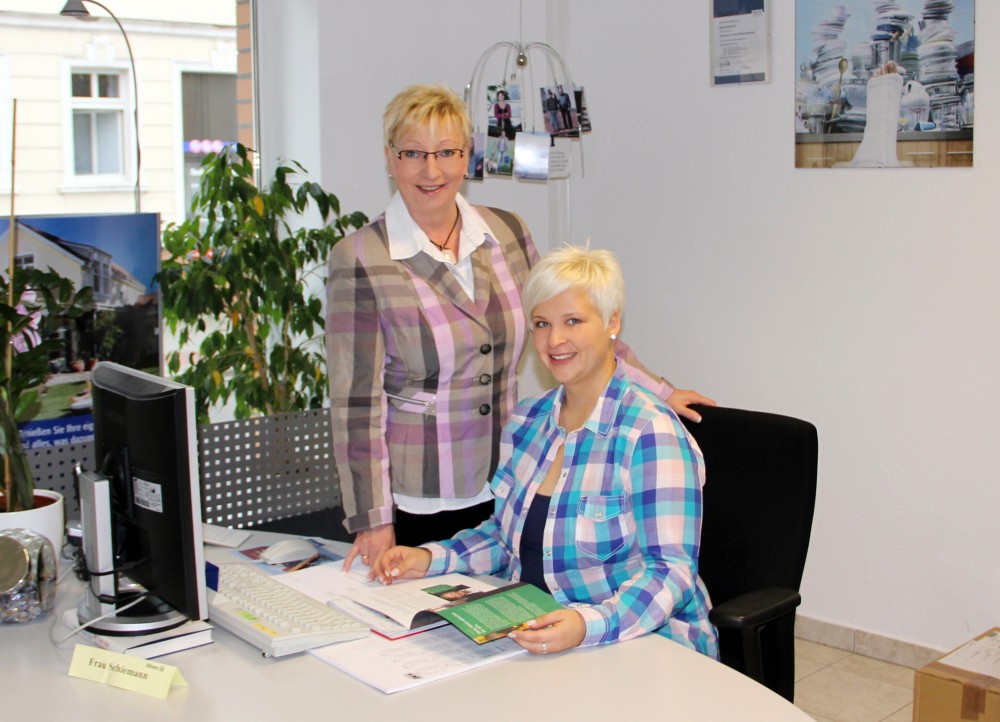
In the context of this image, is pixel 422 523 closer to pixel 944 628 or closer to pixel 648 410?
pixel 648 410

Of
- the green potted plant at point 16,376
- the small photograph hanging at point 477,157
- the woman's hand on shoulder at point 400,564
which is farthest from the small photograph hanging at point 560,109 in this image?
the woman's hand on shoulder at point 400,564

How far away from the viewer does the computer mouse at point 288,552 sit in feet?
6.91

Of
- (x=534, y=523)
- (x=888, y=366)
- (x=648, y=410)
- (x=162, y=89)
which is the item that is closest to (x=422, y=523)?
(x=534, y=523)

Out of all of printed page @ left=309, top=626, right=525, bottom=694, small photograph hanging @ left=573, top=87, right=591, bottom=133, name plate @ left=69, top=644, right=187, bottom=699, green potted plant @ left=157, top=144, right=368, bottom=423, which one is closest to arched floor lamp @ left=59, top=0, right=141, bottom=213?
green potted plant @ left=157, top=144, right=368, bottom=423

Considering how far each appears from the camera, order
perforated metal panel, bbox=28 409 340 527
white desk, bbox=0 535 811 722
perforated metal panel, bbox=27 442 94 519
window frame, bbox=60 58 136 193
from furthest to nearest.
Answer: window frame, bbox=60 58 136 193 → perforated metal panel, bbox=28 409 340 527 → perforated metal panel, bbox=27 442 94 519 → white desk, bbox=0 535 811 722

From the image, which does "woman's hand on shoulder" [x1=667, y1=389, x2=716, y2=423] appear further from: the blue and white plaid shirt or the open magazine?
the open magazine

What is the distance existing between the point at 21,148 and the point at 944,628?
9.78ft

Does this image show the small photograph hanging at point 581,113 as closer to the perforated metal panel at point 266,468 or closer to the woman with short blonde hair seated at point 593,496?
the perforated metal panel at point 266,468

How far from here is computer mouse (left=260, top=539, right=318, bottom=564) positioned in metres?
2.11

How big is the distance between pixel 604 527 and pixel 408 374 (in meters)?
0.57

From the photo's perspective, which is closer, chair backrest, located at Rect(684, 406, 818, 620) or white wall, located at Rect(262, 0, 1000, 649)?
chair backrest, located at Rect(684, 406, 818, 620)

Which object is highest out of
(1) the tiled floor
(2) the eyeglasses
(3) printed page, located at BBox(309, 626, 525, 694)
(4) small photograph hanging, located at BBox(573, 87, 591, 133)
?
(4) small photograph hanging, located at BBox(573, 87, 591, 133)

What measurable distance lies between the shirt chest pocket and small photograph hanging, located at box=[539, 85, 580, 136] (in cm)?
214

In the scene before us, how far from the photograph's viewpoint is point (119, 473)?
1.79 metres
